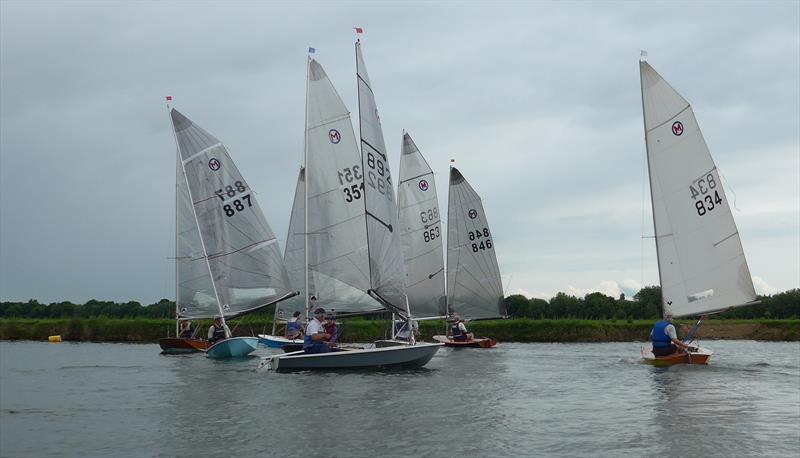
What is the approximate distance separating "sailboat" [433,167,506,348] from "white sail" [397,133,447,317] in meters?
2.44

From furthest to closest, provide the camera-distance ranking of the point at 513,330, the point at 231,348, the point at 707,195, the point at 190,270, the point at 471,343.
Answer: the point at 513,330 → the point at 190,270 → the point at 471,343 → the point at 231,348 → the point at 707,195

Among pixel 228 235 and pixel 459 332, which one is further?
pixel 459 332

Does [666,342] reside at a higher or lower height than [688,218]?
lower

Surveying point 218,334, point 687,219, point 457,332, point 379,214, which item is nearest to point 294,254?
point 218,334

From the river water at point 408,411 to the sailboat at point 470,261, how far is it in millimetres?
16112

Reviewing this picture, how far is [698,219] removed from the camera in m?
29.2

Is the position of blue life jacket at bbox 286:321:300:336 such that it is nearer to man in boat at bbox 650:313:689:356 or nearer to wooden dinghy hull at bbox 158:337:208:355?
wooden dinghy hull at bbox 158:337:208:355

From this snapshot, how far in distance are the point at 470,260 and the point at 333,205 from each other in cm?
1740

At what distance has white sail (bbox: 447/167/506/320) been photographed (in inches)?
1786

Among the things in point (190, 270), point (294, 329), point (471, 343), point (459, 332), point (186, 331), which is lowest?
point (471, 343)

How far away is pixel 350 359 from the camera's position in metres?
24.1

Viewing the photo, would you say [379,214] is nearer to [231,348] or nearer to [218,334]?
[231,348]

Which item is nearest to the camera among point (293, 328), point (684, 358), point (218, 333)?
point (684, 358)

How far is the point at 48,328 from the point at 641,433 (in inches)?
2181
